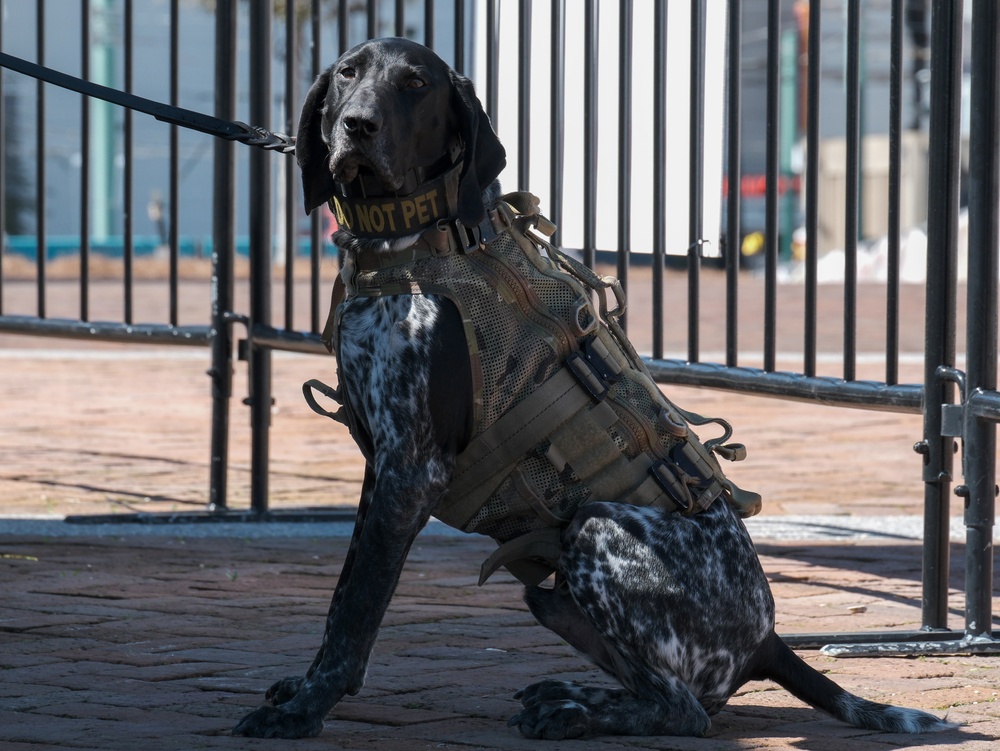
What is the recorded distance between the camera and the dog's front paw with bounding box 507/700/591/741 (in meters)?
3.27

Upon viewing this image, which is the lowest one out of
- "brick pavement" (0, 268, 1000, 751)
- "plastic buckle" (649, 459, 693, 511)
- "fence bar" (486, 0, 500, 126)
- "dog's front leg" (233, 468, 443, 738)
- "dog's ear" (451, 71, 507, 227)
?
"brick pavement" (0, 268, 1000, 751)

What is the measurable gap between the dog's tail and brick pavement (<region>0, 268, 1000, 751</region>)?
58mm

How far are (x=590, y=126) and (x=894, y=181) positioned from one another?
1252mm

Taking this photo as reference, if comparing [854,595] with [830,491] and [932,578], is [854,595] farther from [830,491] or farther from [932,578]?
[830,491]

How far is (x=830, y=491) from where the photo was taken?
7.40 meters

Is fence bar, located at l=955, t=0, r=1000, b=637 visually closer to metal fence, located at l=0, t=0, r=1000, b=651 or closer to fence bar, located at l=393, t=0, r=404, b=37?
metal fence, located at l=0, t=0, r=1000, b=651

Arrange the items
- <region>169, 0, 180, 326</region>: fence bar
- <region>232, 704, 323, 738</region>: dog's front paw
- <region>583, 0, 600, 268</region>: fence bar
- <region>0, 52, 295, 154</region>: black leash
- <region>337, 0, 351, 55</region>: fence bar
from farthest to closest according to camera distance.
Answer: <region>169, 0, 180, 326</region>: fence bar
<region>337, 0, 351, 55</region>: fence bar
<region>583, 0, 600, 268</region>: fence bar
<region>0, 52, 295, 154</region>: black leash
<region>232, 704, 323, 738</region>: dog's front paw

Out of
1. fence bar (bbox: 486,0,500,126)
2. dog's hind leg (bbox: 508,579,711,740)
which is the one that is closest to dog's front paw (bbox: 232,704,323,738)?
dog's hind leg (bbox: 508,579,711,740)

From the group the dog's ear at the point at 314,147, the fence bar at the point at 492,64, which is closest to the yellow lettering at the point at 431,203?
the dog's ear at the point at 314,147

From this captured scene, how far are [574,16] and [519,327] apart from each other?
240 cm

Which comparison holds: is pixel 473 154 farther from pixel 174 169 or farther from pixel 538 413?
pixel 174 169

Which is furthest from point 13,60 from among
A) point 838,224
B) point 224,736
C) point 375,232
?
point 838,224

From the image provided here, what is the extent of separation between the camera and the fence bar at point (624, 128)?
5.29 meters

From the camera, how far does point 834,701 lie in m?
3.43
